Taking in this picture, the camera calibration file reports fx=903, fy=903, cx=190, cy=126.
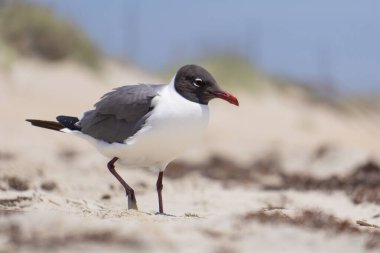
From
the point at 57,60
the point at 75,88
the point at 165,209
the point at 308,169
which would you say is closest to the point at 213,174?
the point at 308,169

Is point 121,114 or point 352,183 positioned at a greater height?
point 121,114

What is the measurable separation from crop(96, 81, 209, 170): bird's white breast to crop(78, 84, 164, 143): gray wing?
0.22 ft

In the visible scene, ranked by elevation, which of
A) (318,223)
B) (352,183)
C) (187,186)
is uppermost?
(352,183)

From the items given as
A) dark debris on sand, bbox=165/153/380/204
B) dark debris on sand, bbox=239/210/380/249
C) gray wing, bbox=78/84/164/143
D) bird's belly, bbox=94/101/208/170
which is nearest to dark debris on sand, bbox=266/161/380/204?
dark debris on sand, bbox=165/153/380/204

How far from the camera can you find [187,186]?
10430 mm

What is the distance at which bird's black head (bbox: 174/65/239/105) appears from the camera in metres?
6.62

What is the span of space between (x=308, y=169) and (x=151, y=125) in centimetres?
792

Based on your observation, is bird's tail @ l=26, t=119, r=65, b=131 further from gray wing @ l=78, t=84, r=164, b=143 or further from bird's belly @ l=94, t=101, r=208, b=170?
bird's belly @ l=94, t=101, r=208, b=170

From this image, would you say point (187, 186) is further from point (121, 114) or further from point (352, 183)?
point (121, 114)

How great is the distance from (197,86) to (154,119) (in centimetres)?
48

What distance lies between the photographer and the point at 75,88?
22391mm

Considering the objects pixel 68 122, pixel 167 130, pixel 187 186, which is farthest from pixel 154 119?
pixel 187 186

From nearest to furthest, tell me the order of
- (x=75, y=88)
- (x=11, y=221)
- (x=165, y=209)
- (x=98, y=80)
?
(x=11, y=221)
(x=165, y=209)
(x=75, y=88)
(x=98, y=80)

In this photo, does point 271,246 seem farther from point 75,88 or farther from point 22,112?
point 75,88
